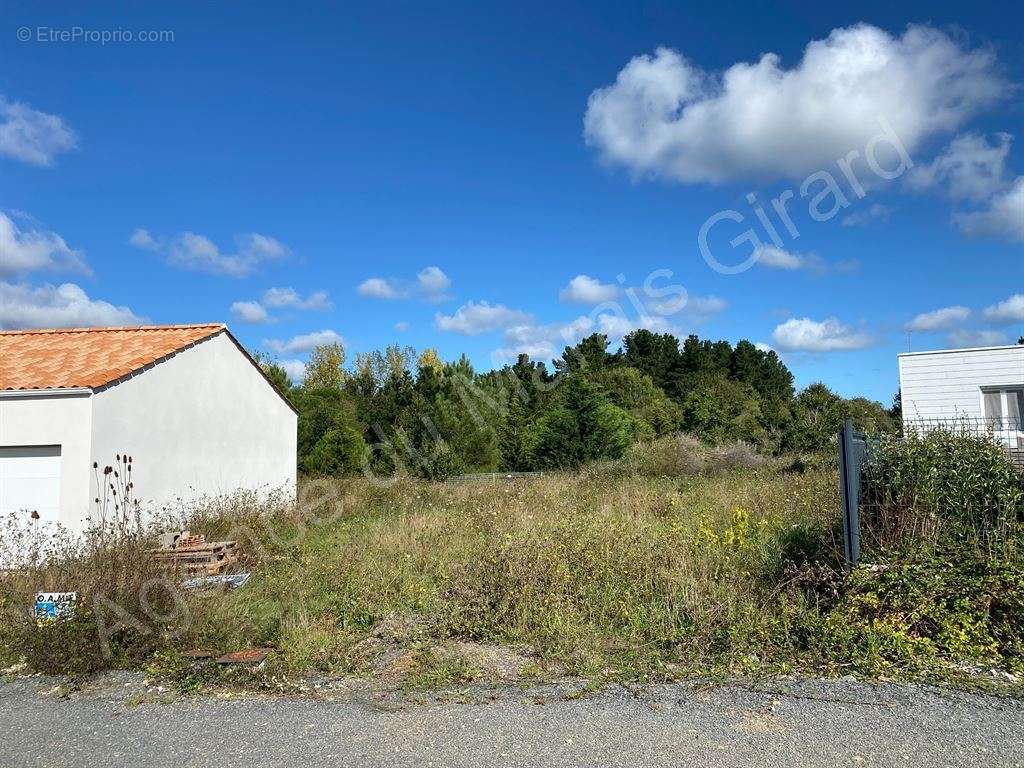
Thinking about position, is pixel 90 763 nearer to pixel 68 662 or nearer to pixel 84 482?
pixel 68 662

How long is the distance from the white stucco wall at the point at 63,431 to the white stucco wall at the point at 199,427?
0.59 feet

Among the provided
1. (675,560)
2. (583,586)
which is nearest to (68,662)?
(583,586)

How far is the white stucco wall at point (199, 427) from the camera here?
12.0 metres

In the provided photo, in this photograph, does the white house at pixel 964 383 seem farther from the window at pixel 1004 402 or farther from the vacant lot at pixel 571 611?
the vacant lot at pixel 571 611

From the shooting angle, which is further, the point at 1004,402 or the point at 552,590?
the point at 1004,402

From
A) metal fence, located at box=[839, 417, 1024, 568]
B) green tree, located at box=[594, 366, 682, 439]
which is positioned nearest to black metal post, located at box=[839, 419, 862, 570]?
metal fence, located at box=[839, 417, 1024, 568]

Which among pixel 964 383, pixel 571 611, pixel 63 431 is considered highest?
pixel 964 383

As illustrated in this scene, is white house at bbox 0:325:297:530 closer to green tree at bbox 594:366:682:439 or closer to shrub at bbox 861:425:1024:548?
shrub at bbox 861:425:1024:548

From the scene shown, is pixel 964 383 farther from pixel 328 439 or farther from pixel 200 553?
pixel 328 439

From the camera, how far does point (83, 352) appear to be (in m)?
13.5

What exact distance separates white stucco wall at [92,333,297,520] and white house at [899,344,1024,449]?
15.2 m

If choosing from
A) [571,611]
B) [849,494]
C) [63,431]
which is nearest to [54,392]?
[63,431]

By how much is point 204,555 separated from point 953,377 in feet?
52.7

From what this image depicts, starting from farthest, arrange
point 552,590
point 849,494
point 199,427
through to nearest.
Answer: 1. point 199,427
2. point 552,590
3. point 849,494
